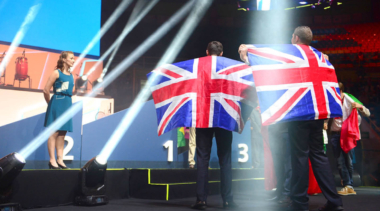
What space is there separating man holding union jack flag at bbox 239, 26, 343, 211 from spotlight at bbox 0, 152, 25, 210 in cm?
177

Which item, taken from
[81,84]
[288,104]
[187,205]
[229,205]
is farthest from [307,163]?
[81,84]

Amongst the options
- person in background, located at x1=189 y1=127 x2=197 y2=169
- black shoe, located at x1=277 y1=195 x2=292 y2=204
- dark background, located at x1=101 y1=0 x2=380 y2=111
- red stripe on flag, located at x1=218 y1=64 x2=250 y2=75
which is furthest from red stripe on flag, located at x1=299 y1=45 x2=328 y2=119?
dark background, located at x1=101 y1=0 x2=380 y2=111

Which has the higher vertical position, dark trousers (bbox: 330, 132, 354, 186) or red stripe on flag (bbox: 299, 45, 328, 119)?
red stripe on flag (bbox: 299, 45, 328, 119)

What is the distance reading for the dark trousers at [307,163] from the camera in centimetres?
217

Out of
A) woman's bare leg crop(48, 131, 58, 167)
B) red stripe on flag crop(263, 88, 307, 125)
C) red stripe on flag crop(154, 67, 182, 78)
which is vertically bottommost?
woman's bare leg crop(48, 131, 58, 167)

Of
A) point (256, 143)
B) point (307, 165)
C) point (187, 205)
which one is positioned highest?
point (256, 143)

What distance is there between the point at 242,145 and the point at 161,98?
3.17 m

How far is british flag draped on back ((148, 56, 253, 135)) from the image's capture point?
2.61m

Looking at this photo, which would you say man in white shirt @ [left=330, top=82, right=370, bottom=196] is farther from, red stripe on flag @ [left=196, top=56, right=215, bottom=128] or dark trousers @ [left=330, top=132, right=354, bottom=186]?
red stripe on flag @ [left=196, top=56, right=215, bottom=128]

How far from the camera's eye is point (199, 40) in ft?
40.9

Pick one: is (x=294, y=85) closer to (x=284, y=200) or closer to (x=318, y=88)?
(x=318, y=88)

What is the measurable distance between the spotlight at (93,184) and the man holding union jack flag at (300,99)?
1477mm

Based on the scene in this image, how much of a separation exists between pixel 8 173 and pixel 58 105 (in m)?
0.98

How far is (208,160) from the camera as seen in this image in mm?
2574
